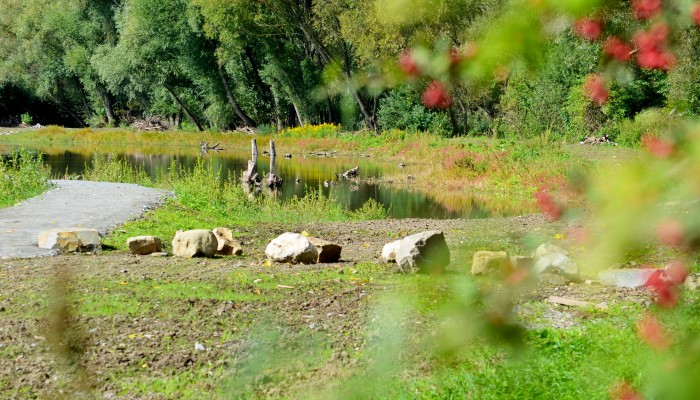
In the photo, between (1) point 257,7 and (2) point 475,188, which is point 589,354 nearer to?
(2) point 475,188

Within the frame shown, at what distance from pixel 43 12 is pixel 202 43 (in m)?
19.8

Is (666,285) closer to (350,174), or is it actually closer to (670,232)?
(670,232)

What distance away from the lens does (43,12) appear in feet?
215

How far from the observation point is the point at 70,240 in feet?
36.3

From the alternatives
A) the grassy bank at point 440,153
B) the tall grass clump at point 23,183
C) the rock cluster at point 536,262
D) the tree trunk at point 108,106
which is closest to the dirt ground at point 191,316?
the rock cluster at point 536,262

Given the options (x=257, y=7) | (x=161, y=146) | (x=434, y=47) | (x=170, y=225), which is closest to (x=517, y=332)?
(x=434, y=47)

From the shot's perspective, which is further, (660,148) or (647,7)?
(647,7)

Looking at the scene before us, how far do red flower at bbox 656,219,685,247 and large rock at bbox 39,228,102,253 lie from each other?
11.0 metres

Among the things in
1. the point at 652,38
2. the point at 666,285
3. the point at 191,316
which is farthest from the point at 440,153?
the point at 652,38

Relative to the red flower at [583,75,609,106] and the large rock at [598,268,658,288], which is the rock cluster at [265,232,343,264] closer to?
the large rock at [598,268,658,288]

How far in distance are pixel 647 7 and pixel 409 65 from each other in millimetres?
352

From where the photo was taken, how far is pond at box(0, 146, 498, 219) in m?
21.8

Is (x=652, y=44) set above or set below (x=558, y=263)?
above

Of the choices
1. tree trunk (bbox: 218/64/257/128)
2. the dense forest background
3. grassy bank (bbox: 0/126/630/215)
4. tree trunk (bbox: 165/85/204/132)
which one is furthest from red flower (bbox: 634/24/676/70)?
tree trunk (bbox: 165/85/204/132)
